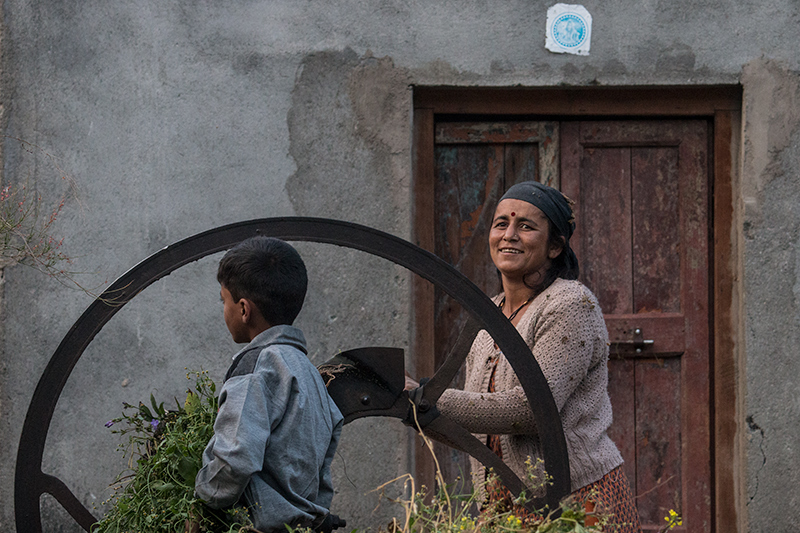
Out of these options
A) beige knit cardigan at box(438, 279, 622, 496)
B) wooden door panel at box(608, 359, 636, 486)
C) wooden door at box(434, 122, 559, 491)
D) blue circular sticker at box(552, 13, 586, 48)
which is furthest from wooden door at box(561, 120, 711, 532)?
beige knit cardigan at box(438, 279, 622, 496)

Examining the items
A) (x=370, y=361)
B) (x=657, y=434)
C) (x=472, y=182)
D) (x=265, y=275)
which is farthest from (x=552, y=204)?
(x=657, y=434)

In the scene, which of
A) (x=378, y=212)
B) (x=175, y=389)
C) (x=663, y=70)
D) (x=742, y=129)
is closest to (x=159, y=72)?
(x=378, y=212)

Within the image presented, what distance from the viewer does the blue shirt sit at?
1.61 m

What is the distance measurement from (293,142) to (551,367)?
182 centimetres

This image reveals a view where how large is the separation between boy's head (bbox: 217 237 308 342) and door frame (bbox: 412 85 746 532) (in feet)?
5.36

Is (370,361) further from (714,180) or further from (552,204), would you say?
(714,180)

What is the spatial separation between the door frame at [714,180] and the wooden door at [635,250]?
6 centimetres

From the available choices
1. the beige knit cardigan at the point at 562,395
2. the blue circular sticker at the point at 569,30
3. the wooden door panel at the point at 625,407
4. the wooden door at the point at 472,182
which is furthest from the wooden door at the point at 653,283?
the beige knit cardigan at the point at 562,395

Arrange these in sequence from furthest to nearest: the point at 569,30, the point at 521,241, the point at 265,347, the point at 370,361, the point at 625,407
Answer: the point at 625,407, the point at 569,30, the point at 521,241, the point at 370,361, the point at 265,347

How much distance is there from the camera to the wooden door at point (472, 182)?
361 cm

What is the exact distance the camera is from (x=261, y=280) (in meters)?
1.87

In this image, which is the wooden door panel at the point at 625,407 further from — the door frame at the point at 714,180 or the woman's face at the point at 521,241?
the woman's face at the point at 521,241

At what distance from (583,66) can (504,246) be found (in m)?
1.53

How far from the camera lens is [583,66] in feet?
11.2
